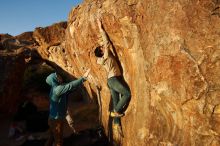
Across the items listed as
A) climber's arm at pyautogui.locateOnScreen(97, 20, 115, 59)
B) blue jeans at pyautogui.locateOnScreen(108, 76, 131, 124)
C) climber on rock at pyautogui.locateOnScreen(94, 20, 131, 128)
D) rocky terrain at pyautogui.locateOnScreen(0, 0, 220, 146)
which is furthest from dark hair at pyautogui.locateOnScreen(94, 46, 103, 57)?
blue jeans at pyautogui.locateOnScreen(108, 76, 131, 124)

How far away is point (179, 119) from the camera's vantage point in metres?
6.23

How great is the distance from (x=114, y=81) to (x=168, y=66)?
6.04 ft

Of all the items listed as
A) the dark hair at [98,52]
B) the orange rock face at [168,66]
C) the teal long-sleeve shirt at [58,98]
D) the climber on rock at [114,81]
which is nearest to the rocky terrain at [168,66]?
the orange rock face at [168,66]

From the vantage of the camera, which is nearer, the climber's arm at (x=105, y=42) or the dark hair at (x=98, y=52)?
the climber's arm at (x=105, y=42)

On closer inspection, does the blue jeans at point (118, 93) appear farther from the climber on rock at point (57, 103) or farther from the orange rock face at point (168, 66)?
the climber on rock at point (57, 103)

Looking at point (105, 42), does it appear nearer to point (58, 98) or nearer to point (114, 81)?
point (114, 81)

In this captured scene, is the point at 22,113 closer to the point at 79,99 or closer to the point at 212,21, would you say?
the point at 79,99

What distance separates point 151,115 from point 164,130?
403 mm

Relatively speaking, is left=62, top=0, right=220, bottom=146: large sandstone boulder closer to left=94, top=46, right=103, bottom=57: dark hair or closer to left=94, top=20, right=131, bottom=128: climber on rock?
left=94, top=20, right=131, bottom=128: climber on rock

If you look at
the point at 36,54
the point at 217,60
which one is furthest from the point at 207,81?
the point at 36,54

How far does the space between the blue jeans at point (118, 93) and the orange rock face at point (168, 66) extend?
14 centimetres

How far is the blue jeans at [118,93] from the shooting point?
7.65 meters

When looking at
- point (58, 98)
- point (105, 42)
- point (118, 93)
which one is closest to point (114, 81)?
point (118, 93)

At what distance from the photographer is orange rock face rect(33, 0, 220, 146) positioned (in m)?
5.86
